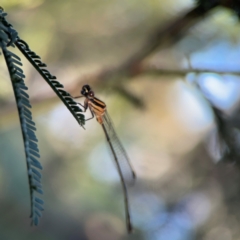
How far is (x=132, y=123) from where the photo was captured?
1.93m

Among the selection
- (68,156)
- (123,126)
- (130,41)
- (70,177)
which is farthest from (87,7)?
(70,177)

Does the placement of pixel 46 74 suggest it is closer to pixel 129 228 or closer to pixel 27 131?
pixel 27 131

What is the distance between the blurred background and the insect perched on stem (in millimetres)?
60

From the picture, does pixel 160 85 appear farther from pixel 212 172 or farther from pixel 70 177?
pixel 70 177

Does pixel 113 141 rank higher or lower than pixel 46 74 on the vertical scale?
higher

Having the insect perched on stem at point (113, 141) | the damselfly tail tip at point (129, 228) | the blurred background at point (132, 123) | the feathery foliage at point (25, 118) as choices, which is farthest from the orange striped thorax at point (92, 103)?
the damselfly tail tip at point (129, 228)

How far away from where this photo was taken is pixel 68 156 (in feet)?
6.32

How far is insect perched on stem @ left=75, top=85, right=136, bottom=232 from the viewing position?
1165mm

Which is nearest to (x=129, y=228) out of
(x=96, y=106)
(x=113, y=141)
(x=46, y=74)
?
(x=113, y=141)

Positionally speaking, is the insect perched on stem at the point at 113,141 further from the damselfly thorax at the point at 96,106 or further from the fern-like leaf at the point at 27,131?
the fern-like leaf at the point at 27,131

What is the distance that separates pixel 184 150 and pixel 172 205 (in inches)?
12.3

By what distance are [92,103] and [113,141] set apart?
0.45 meters

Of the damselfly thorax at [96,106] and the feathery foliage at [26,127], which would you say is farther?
the damselfly thorax at [96,106]

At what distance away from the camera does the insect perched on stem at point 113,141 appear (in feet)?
3.82
